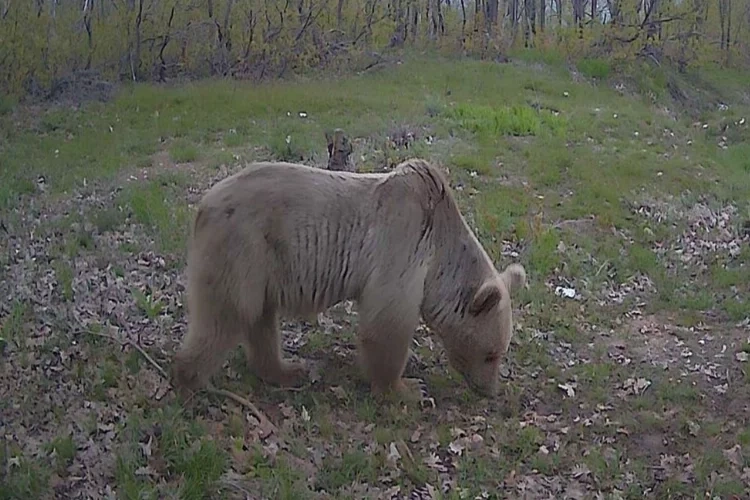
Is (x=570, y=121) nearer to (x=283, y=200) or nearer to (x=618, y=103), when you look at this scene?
(x=618, y=103)

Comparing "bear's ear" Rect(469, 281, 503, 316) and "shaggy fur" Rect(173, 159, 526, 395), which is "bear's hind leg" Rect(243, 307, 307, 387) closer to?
"shaggy fur" Rect(173, 159, 526, 395)

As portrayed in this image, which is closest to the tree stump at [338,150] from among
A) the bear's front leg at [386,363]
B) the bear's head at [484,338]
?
the bear's head at [484,338]

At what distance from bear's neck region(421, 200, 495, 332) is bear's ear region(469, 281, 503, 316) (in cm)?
8

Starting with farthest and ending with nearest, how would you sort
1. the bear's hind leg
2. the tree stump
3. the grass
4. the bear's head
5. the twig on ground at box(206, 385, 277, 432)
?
1. the tree stump
2. the bear's hind leg
3. the bear's head
4. the twig on ground at box(206, 385, 277, 432)
5. the grass

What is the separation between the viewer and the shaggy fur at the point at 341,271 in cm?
518

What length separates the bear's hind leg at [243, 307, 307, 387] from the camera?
18.6ft

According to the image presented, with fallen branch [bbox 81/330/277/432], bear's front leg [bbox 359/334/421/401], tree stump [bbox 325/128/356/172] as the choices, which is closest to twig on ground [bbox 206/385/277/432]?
fallen branch [bbox 81/330/277/432]

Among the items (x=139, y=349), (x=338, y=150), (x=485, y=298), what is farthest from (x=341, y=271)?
(x=338, y=150)

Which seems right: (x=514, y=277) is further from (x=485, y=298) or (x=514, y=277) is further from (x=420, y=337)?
(x=420, y=337)

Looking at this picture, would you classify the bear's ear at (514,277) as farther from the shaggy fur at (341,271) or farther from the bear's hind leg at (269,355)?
the bear's hind leg at (269,355)

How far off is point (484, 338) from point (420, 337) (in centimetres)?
110

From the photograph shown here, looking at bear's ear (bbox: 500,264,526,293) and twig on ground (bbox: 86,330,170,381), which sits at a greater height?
bear's ear (bbox: 500,264,526,293)

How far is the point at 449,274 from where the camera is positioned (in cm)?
562

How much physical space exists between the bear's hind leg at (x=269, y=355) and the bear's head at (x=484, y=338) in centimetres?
104
